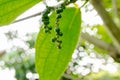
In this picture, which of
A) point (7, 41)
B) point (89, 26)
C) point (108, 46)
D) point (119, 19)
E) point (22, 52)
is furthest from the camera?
point (22, 52)

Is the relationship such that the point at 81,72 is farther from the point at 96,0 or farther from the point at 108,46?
the point at 96,0

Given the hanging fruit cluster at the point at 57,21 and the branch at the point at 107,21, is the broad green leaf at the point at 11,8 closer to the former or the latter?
the hanging fruit cluster at the point at 57,21

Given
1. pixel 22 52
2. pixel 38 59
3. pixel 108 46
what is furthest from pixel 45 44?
pixel 22 52

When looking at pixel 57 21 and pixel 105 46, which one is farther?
pixel 105 46

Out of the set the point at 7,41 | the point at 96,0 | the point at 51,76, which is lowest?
the point at 51,76

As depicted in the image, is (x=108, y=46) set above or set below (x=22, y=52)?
below

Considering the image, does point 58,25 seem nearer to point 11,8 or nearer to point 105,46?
point 11,8

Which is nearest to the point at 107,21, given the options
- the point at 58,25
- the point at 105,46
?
the point at 105,46
